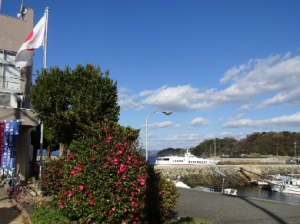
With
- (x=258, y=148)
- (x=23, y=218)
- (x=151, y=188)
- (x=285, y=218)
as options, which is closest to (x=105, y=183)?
(x=151, y=188)

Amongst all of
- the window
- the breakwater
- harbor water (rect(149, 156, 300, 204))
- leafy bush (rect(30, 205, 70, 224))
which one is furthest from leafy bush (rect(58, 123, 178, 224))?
the breakwater

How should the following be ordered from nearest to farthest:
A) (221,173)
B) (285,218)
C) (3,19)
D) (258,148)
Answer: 1. (285,218)
2. (3,19)
3. (221,173)
4. (258,148)

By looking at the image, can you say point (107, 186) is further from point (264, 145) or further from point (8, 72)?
point (264, 145)

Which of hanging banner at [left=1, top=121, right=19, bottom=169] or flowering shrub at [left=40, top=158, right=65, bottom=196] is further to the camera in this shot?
hanging banner at [left=1, top=121, right=19, bottom=169]

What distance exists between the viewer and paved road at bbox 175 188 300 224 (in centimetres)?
1184

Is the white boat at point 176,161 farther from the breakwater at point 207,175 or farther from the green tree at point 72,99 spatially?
the green tree at point 72,99

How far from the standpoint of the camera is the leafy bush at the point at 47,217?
311 inches

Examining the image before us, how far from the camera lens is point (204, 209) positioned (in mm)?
13984

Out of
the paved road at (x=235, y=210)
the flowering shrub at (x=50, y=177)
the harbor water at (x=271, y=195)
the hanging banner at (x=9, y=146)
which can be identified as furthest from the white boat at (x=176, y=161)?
the flowering shrub at (x=50, y=177)

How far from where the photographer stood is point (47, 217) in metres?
8.20

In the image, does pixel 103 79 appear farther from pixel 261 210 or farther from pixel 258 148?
pixel 258 148

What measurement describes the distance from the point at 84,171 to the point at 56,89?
8.40 metres

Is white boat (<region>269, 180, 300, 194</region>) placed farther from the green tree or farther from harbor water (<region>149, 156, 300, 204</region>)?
the green tree

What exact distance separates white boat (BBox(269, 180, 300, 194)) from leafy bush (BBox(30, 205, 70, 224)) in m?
33.2
